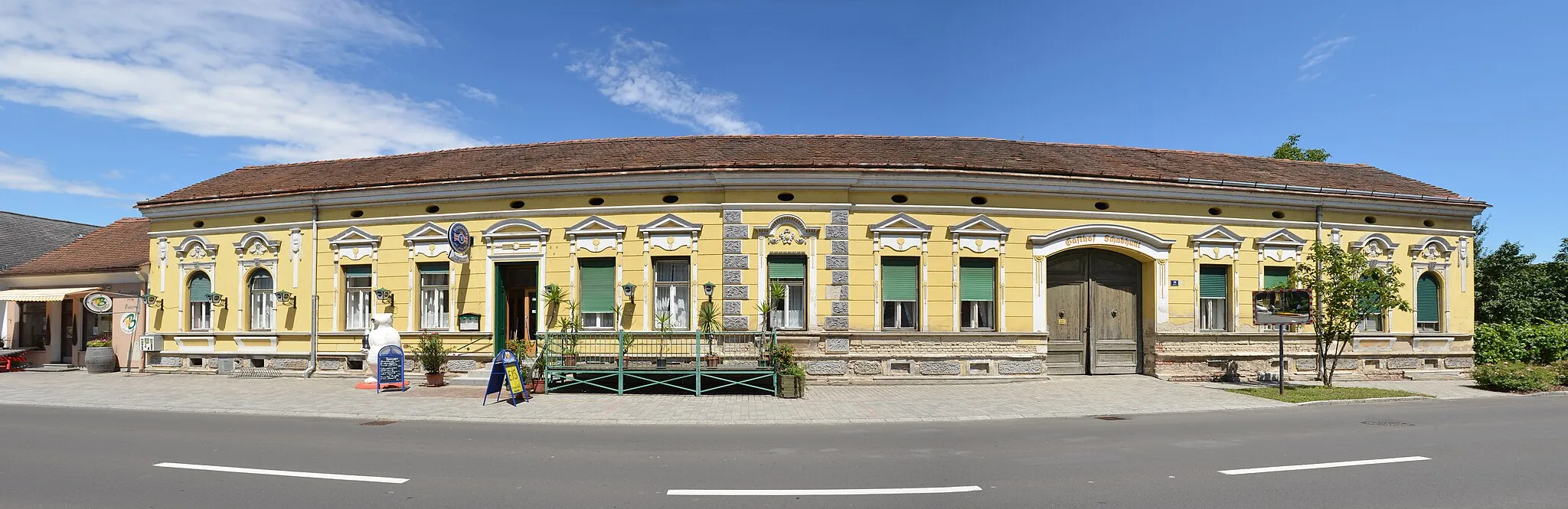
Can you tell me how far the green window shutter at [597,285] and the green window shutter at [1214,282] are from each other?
1340 centimetres

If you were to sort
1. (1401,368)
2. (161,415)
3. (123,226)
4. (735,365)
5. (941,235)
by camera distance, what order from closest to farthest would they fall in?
(161,415), (735,365), (941,235), (1401,368), (123,226)

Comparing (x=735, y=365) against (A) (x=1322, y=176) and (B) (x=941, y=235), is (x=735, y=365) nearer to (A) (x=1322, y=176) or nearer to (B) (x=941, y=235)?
(B) (x=941, y=235)

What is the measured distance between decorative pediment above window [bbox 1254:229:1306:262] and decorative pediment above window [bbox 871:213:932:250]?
26.2ft

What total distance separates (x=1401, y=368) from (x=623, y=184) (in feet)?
62.0

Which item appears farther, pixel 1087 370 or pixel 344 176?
pixel 344 176

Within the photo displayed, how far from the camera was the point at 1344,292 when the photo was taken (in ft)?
47.6

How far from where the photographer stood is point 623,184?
16.3m

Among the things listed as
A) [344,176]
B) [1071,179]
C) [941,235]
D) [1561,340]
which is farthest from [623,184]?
[1561,340]

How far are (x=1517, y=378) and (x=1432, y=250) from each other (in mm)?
4128

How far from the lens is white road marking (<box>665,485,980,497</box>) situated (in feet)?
20.3

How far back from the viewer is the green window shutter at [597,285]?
54.4 ft

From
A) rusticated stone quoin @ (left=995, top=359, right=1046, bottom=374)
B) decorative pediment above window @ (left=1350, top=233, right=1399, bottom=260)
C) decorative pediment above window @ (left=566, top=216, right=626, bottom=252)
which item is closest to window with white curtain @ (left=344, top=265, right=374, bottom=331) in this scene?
decorative pediment above window @ (left=566, top=216, right=626, bottom=252)

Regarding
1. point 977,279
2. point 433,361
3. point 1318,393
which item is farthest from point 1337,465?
point 433,361

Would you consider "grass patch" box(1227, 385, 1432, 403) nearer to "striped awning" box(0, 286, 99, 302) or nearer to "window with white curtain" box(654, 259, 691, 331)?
"window with white curtain" box(654, 259, 691, 331)
